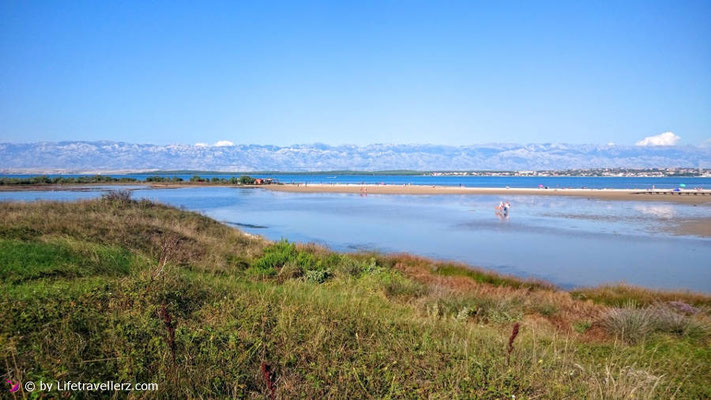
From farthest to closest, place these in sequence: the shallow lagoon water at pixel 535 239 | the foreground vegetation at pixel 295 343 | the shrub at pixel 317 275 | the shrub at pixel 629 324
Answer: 1. the shallow lagoon water at pixel 535 239
2. the shrub at pixel 317 275
3. the shrub at pixel 629 324
4. the foreground vegetation at pixel 295 343

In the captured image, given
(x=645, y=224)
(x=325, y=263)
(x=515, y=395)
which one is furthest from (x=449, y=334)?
(x=645, y=224)

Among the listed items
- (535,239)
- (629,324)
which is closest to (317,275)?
(629,324)

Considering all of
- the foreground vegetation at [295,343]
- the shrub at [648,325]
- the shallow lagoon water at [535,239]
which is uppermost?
the foreground vegetation at [295,343]

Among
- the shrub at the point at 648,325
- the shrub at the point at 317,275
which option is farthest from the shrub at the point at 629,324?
the shrub at the point at 317,275

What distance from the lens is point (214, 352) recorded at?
187 inches

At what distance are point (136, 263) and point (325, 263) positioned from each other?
6253 millimetres

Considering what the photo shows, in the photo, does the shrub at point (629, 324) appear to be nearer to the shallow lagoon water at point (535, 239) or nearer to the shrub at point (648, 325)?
the shrub at point (648, 325)

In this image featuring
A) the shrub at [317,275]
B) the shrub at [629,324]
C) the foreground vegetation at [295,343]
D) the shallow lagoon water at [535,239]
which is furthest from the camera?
the shallow lagoon water at [535,239]

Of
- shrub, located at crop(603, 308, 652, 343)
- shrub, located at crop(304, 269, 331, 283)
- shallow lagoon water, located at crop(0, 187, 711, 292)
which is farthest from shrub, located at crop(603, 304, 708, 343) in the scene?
shallow lagoon water, located at crop(0, 187, 711, 292)

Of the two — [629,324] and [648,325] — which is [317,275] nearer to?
[629,324]

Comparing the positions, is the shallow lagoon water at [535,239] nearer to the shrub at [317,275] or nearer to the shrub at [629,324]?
the shrub at [629,324]

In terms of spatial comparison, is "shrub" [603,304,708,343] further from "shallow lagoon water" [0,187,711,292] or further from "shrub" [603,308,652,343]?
"shallow lagoon water" [0,187,711,292]

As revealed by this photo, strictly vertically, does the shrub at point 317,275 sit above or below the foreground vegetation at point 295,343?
below

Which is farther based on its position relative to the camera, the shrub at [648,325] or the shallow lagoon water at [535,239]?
the shallow lagoon water at [535,239]
